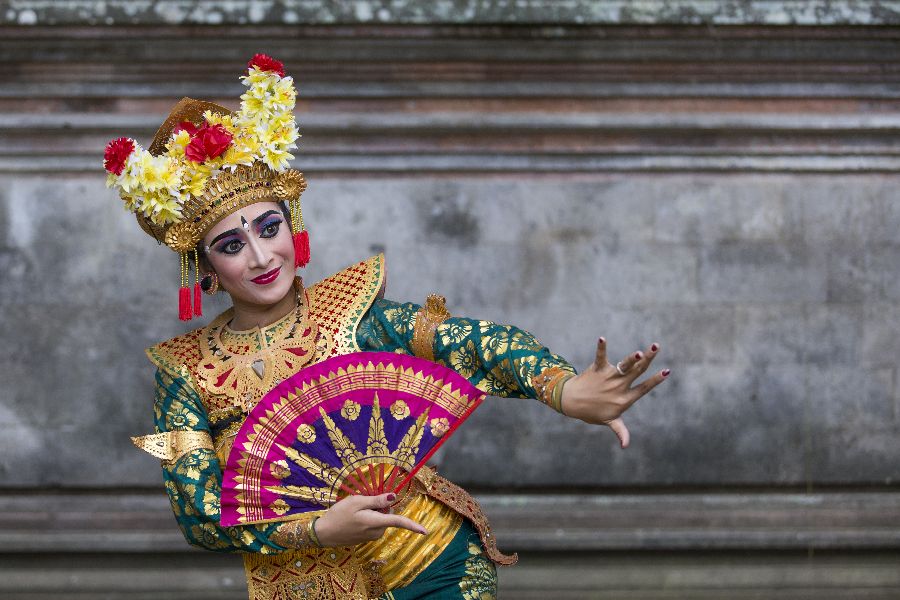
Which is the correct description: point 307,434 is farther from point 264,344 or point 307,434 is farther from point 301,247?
point 301,247

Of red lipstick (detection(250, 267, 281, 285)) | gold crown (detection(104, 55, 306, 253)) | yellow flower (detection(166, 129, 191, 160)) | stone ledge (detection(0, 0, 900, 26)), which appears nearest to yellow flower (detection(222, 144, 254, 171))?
gold crown (detection(104, 55, 306, 253))

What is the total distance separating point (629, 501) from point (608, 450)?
0.29m

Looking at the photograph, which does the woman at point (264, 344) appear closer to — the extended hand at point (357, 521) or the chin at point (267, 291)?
the chin at point (267, 291)

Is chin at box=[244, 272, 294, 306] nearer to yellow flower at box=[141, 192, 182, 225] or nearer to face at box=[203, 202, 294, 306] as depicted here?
face at box=[203, 202, 294, 306]

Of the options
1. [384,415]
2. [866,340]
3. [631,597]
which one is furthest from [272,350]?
[866,340]

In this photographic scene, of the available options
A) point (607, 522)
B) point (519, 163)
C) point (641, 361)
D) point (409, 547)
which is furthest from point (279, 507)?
point (519, 163)

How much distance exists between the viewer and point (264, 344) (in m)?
4.01

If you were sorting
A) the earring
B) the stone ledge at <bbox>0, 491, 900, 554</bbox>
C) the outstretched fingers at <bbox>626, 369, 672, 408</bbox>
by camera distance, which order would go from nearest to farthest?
the outstretched fingers at <bbox>626, 369, 672, 408</bbox>, the earring, the stone ledge at <bbox>0, 491, 900, 554</bbox>

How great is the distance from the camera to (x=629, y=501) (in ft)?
21.4

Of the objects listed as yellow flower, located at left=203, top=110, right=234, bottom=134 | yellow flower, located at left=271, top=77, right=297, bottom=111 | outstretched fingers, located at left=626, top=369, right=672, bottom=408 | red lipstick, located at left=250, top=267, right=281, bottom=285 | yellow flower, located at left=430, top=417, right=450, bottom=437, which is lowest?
yellow flower, located at left=430, top=417, right=450, bottom=437

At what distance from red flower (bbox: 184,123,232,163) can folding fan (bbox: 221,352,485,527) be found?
0.74 m

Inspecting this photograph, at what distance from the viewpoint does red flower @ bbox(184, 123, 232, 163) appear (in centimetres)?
390

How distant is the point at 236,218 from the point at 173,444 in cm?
72

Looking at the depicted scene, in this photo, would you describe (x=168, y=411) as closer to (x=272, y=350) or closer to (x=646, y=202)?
(x=272, y=350)
